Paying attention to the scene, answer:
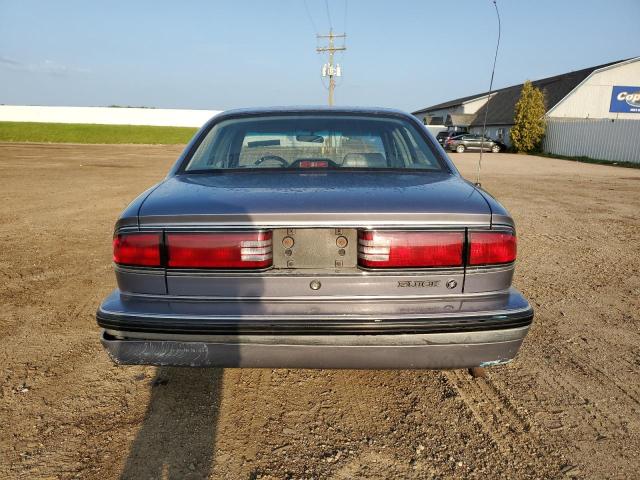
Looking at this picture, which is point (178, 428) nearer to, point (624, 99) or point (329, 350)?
point (329, 350)

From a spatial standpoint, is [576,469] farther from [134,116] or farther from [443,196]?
[134,116]

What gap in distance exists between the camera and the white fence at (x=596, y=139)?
23.8 m

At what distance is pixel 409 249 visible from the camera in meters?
1.85

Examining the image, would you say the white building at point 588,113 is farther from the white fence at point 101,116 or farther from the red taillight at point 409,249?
the white fence at point 101,116

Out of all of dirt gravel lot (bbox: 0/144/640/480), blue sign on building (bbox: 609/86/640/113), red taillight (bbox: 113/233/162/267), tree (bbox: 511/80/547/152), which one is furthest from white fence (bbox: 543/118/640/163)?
red taillight (bbox: 113/233/162/267)

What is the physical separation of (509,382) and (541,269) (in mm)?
2528

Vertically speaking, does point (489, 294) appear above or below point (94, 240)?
above

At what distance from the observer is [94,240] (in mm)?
5699

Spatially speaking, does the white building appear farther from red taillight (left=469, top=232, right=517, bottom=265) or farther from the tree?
red taillight (left=469, top=232, right=517, bottom=265)

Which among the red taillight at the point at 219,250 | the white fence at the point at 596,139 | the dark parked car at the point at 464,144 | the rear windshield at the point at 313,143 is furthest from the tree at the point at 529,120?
the red taillight at the point at 219,250

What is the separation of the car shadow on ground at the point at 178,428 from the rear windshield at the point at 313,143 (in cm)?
123

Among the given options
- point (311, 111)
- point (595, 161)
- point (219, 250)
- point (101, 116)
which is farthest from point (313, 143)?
point (101, 116)

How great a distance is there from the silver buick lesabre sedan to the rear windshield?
0.78 metres

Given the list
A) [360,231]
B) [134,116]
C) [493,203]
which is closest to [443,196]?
[493,203]
